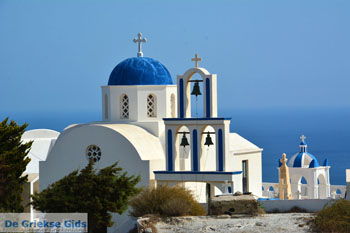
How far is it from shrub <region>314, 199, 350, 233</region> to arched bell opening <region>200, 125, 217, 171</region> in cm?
738

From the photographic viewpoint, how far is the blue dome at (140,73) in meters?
35.8

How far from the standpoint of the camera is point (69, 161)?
3497 centimetres

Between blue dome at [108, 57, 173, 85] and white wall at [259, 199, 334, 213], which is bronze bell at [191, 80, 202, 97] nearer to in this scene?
blue dome at [108, 57, 173, 85]

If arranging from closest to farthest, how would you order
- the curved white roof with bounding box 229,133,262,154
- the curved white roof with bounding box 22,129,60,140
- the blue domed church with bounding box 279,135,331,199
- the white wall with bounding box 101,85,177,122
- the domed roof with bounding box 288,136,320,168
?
the white wall with bounding box 101,85,177,122 < the curved white roof with bounding box 229,133,262,154 < the curved white roof with bounding box 22,129,60,140 < the blue domed church with bounding box 279,135,331,199 < the domed roof with bounding box 288,136,320,168

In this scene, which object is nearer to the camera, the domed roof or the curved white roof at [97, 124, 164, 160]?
A: the curved white roof at [97, 124, 164, 160]

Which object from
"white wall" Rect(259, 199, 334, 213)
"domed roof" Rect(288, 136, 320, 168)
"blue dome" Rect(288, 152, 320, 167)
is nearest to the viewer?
"white wall" Rect(259, 199, 334, 213)

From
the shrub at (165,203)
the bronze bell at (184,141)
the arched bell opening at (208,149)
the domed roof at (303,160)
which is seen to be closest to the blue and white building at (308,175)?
the domed roof at (303,160)

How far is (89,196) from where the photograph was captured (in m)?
27.0

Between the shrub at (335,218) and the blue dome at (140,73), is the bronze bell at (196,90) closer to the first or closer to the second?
the blue dome at (140,73)

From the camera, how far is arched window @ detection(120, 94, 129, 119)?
35.9 meters

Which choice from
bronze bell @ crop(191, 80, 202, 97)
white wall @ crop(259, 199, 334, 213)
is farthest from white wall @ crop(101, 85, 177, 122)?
white wall @ crop(259, 199, 334, 213)

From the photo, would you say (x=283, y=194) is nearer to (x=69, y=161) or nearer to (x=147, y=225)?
(x=69, y=161)

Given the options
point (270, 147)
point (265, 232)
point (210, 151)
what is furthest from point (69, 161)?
point (270, 147)

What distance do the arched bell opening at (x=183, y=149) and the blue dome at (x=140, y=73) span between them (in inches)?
80.7
